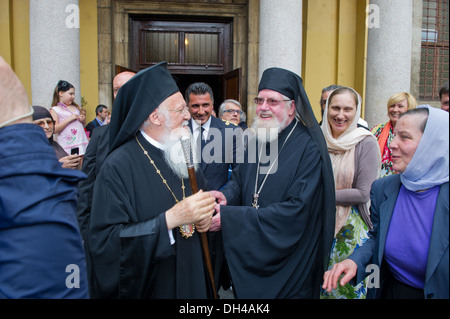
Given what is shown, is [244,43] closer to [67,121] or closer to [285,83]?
[67,121]

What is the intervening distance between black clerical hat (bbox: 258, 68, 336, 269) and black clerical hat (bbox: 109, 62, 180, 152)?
925 mm

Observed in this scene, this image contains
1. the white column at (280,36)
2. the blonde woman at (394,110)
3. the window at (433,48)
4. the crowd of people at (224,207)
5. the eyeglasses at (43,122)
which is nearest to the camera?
the crowd of people at (224,207)

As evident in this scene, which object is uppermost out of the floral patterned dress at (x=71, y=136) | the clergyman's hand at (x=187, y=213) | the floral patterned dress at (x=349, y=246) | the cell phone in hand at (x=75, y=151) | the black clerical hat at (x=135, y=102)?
the black clerical hat at (x=135, y=102)

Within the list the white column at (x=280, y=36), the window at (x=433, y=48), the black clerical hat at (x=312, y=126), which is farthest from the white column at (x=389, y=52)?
the black clerical hat at (x=312, y=126)

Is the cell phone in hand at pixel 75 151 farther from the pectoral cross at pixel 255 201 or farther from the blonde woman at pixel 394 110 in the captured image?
the blonde woman at pixel 394 110

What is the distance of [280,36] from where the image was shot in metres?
6.72

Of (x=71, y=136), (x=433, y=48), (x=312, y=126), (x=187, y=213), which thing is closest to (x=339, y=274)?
(x=187, y=213)

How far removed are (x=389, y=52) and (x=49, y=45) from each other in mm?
6550

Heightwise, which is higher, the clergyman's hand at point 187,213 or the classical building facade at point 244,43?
the classical building facade at point 244,43

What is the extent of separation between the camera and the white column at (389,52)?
742 centimetres

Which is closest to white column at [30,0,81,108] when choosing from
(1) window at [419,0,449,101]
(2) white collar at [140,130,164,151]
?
(2) white collar at [140,130,164,151]

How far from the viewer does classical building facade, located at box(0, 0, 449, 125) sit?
7578mm

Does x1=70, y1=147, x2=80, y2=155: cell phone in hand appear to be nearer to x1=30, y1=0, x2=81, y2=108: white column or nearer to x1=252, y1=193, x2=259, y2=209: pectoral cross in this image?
x1=252, y1=193, x2=259, y2=209: pectoral cross
